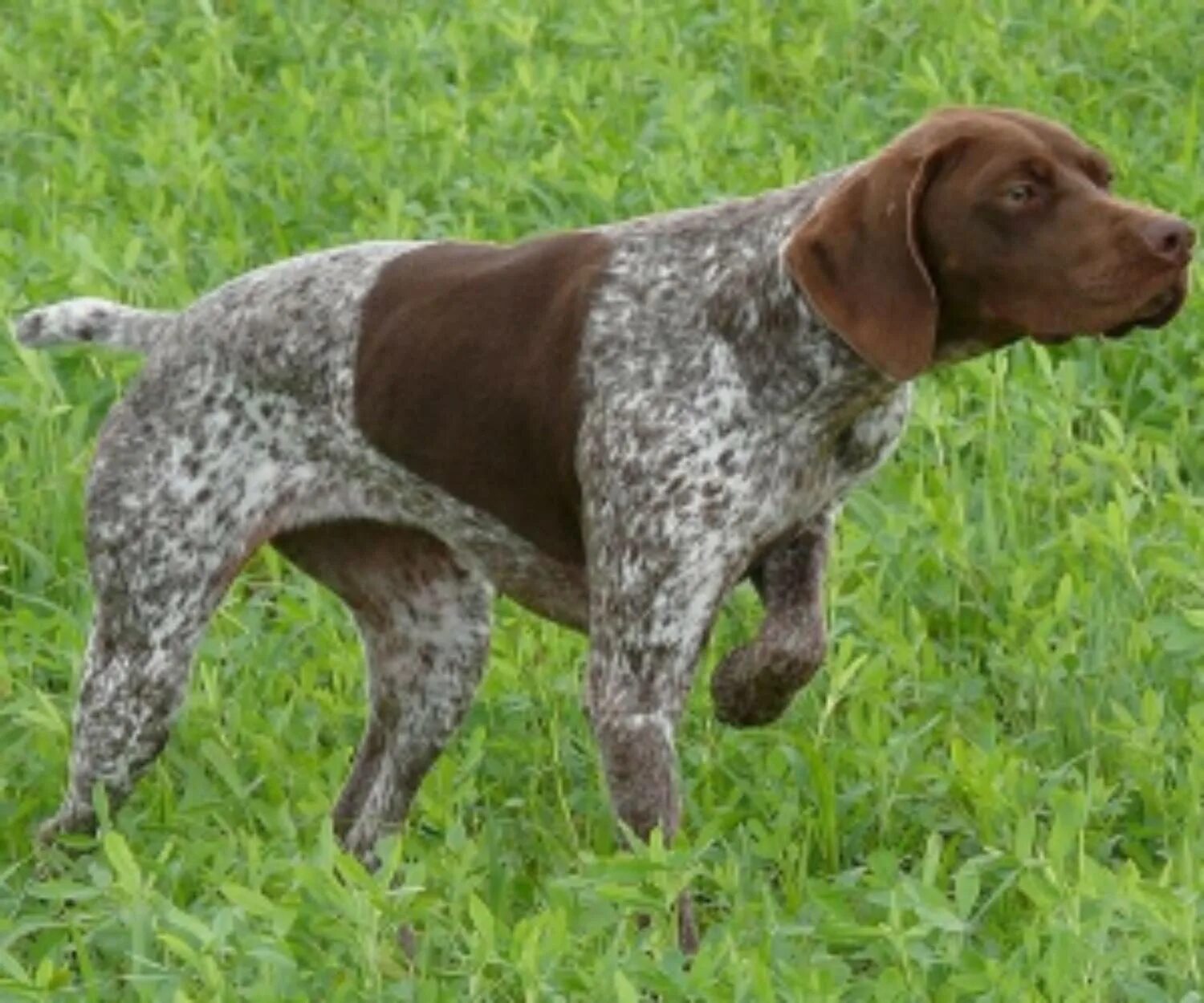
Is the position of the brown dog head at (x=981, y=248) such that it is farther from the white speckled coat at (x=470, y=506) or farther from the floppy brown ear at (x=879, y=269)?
the white speckled coat at (x=470, y=506)

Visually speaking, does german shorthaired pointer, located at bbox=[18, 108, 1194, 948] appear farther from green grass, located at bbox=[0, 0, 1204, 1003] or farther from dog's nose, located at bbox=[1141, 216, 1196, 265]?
green grass, located at bbox=[0, 0, 1204, 1003]

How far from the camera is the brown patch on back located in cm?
674

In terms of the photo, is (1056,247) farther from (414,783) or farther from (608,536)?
(414,783)

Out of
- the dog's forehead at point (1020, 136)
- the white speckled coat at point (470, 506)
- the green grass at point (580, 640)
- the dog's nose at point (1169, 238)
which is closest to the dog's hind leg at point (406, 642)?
the white speckled coat at point (470, 506)

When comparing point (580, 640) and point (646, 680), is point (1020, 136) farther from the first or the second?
point (580, 640)

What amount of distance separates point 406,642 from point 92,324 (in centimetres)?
79

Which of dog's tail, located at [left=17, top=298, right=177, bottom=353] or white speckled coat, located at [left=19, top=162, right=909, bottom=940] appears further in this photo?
dog's tail, located at [left=17, top=298, right=177, bottom=353]

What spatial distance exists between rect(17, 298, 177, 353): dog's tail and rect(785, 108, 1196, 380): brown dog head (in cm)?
139

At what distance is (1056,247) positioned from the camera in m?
6.28

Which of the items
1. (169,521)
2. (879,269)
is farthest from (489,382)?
(879,269)

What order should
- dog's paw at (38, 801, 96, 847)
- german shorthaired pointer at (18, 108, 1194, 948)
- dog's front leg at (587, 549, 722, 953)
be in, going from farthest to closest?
dog's paw at (38, 801, 96, 847)
dog's front leg at (587, 549, 722, 953)
german shorthaired pointer at (18, 108, 1194, 948)

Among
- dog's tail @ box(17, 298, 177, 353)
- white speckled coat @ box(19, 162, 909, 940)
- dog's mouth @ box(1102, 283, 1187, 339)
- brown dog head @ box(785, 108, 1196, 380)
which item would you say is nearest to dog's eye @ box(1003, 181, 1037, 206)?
brown dog head @ box(785, 108, 1196, 380)

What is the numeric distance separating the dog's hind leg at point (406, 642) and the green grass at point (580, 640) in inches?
4.6

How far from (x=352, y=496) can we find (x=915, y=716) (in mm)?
1218
